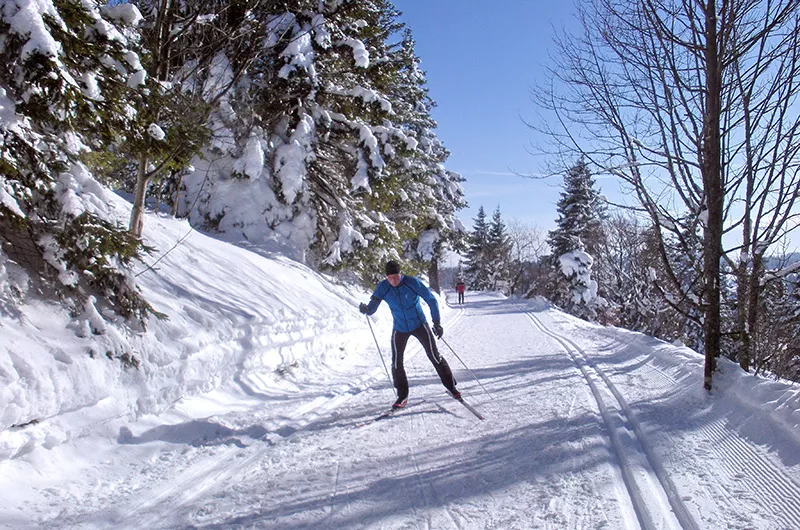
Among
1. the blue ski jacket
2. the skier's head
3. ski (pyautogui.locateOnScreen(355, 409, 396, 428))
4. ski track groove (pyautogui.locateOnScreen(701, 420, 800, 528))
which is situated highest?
the skier's head

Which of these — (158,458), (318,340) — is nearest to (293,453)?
(158,458)

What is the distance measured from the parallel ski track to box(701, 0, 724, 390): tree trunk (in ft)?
4.33

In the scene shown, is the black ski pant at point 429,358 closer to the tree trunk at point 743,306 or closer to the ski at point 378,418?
the ski at point 378,418

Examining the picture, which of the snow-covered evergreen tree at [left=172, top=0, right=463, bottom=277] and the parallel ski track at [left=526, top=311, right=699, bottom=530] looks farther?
the snow-covered evergreen tree at [left=172, top=0, right=463, bottom=277]

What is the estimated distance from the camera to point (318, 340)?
8.77 m

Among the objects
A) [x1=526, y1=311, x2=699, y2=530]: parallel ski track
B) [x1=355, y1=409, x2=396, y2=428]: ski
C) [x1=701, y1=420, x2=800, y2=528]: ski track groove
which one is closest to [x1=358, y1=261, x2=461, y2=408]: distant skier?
[x1=355, y1=409, x2=396, y2=428]: ski

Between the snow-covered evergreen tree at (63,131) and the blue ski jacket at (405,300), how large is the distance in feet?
8.92

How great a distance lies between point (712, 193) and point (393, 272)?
3994 mm

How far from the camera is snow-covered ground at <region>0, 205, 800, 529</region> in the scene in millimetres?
3029

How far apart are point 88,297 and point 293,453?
2453 millimetres

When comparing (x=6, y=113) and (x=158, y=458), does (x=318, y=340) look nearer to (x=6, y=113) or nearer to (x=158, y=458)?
(x=158, y=458)

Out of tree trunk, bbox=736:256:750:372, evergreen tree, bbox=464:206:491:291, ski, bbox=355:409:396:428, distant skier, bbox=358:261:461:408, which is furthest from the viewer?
evergreen tree, bbox=464:206:491:291

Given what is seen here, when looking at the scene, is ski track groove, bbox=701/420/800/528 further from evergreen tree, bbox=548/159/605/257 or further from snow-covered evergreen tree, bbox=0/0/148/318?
evergreen tree, bbox=548/159/605/257

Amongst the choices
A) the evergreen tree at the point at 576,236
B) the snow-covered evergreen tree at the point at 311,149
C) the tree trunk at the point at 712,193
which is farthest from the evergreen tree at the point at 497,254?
the tree trunk at the point at 712,193
